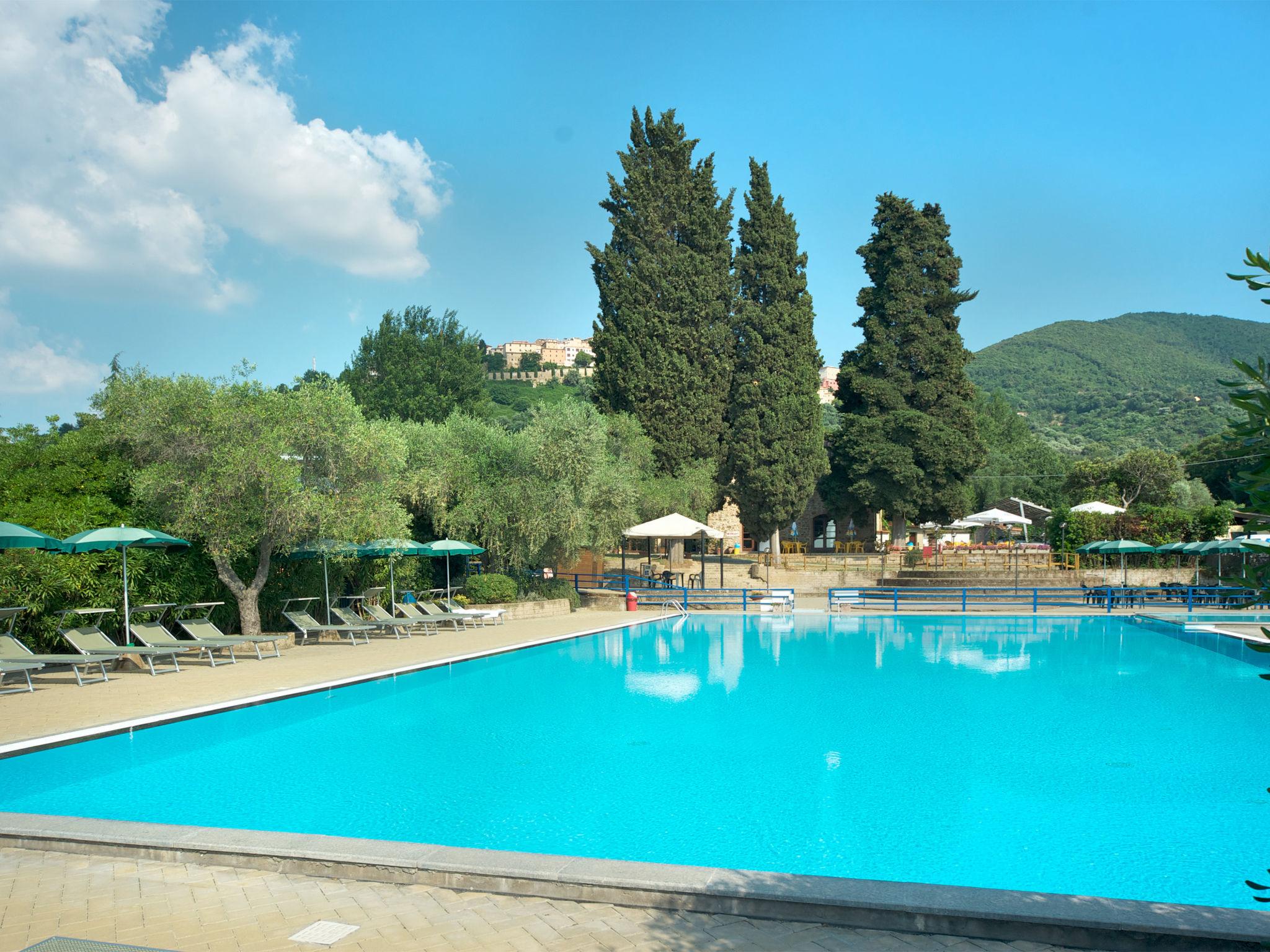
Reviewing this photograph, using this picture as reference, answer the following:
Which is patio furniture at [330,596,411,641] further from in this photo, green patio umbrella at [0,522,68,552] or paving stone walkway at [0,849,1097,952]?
paving stone walkway at [0,849,1097,952]

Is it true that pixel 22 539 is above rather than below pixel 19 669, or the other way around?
above

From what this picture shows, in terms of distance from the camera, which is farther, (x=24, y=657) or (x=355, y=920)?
(x=24, y=657)

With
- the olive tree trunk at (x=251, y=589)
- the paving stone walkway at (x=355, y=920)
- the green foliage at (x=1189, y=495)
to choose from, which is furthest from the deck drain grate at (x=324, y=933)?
the green foliage at (x=1189, y=495)

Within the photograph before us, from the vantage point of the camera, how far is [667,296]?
3341 cm

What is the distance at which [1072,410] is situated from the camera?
303 ft

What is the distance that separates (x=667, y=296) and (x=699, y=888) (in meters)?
30.4

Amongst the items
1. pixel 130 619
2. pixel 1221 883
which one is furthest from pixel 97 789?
pixel 1221 883

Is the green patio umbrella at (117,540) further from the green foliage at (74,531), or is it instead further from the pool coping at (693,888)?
the pool coping at (693,888)

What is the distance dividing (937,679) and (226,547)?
11.5 meters

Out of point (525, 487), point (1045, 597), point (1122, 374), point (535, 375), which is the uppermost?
point (535, 375)

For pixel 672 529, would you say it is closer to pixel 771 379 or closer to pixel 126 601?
pixel 771 379

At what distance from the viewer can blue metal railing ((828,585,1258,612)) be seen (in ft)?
77.0

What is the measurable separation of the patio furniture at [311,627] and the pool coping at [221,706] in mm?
2882

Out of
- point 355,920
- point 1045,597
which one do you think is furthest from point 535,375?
point 355,920
